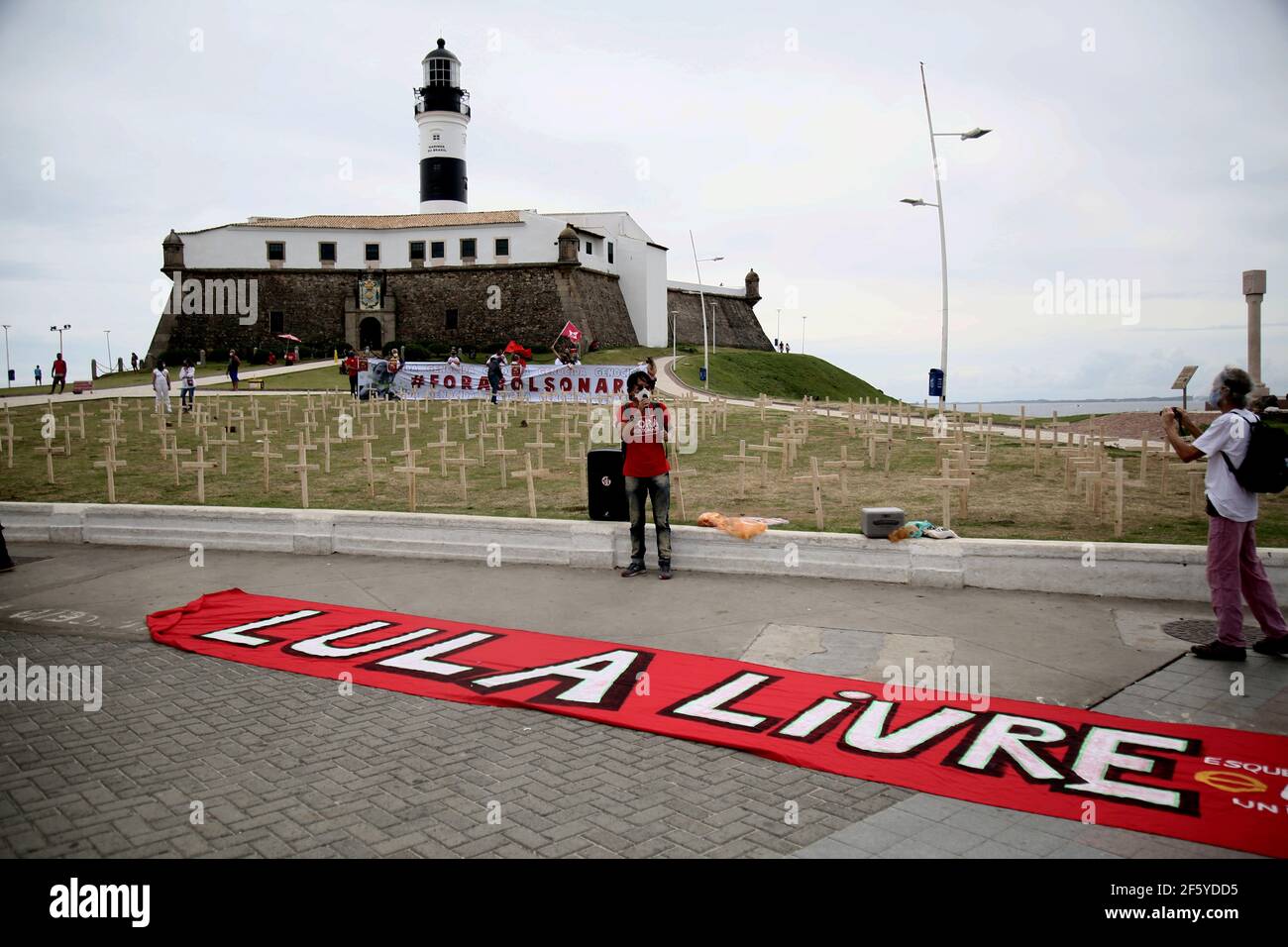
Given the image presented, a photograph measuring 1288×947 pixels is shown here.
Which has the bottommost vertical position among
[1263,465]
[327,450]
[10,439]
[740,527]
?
[740,527]

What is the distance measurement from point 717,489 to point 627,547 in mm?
3897

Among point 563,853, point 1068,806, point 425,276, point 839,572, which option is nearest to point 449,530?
point 839,572

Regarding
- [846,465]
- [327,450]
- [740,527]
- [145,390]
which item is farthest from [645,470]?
[145,390]

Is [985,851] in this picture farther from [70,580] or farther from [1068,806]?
[70,580]

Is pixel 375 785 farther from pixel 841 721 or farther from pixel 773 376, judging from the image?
pixel 773 376

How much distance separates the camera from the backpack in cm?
531

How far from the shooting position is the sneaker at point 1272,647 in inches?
214

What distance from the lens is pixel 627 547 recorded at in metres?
8.42

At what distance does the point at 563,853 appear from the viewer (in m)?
3.29

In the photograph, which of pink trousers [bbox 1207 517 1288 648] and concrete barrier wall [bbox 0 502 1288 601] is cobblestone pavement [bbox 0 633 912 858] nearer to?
pink trousers [bbox 1207 517 1288 648]

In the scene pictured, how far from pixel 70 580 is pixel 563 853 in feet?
23.2

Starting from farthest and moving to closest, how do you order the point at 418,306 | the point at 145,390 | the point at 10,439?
the point at 418,306 → the point at 145,390 → the point at 10,439

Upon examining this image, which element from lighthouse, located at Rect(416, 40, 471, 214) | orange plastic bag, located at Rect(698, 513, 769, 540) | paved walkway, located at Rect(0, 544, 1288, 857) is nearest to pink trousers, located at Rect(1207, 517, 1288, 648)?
paved walkway, located at Rect(0, 544, 1288, 857)

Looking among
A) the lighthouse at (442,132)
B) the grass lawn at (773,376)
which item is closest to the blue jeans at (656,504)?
the grass lawn at (773,376)
